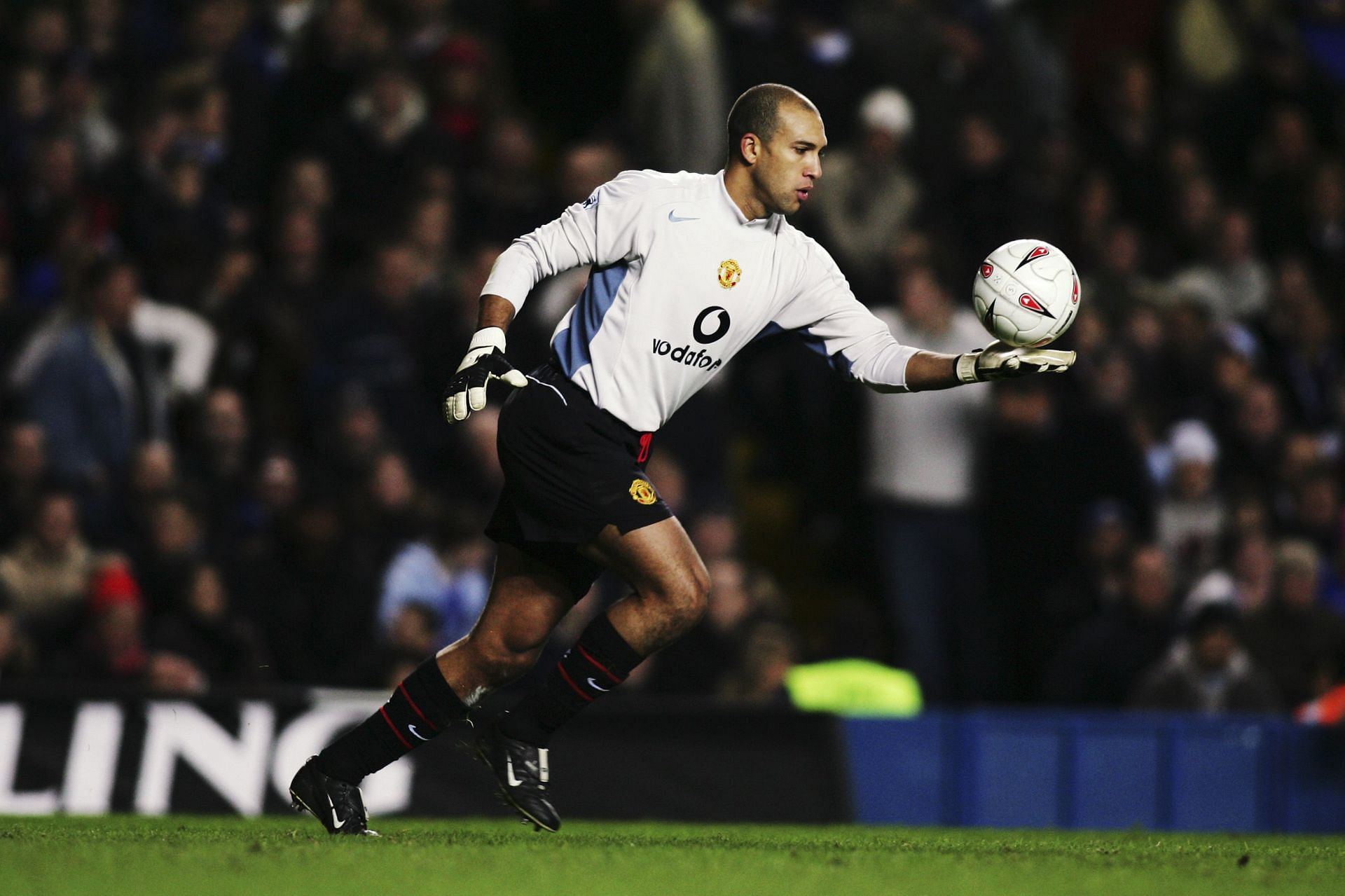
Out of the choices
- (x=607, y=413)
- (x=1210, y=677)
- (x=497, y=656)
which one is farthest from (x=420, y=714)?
(x=1210, y=677)

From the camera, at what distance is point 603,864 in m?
5.61

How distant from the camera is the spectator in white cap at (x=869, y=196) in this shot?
43.2ft

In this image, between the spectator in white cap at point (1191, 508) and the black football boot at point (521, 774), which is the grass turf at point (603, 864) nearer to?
the black football boot at point (521, 774)

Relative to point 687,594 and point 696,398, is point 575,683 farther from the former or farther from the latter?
point 696,398

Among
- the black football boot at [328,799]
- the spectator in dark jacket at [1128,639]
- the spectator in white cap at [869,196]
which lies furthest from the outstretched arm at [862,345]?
the spectator in white cap at [869,196]

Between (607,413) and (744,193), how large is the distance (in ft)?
2.90

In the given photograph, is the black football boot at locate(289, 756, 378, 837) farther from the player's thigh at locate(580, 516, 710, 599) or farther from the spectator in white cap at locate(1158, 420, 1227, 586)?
the spectator in white cap at locate(1158, 420, 1227, 586)

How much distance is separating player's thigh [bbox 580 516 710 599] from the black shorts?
3 centimetres

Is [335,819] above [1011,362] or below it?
below

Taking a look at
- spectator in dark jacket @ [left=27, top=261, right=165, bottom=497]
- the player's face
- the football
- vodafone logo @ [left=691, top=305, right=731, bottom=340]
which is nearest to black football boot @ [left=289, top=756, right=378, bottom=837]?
vodafone logo @ [left=691, top=305, right=731, bottom=340]

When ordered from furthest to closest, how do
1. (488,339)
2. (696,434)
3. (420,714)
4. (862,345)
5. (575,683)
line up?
1. (696,434)
2. (862,345)
3. (420,714)
4. (575,683)
5. (488,339)

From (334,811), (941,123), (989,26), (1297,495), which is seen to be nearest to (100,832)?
(334,811)

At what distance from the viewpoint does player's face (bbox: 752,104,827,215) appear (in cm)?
673

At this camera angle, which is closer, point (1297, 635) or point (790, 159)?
point (790, 159)
